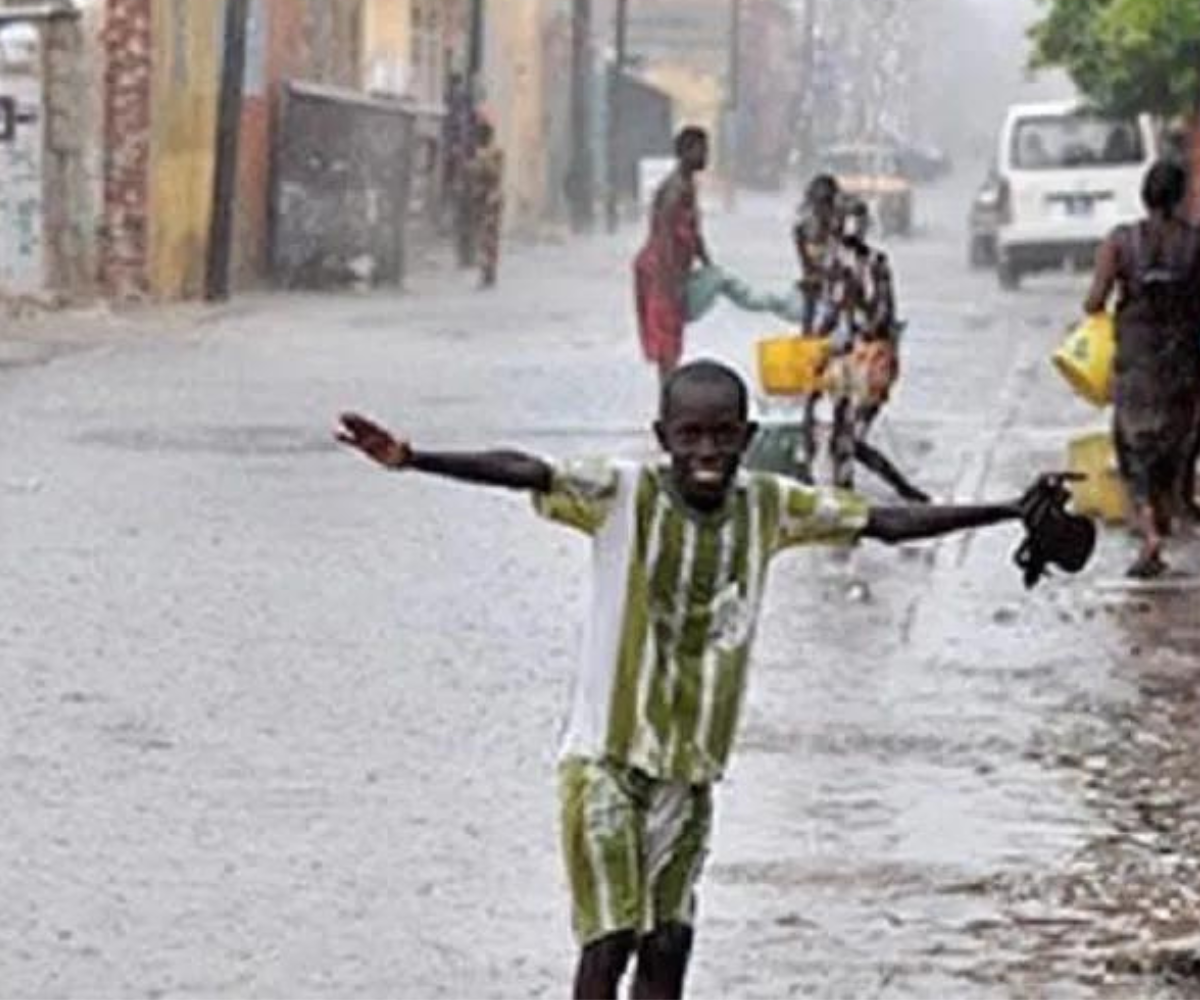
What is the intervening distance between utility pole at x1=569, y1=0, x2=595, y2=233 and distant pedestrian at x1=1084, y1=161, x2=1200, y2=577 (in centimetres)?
4993

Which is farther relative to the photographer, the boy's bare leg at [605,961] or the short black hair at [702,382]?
the boy's bare leg at [605,961]

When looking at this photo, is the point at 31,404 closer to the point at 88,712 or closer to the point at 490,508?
the point at 490,508

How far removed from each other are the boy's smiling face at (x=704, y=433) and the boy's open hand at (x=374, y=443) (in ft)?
1.33

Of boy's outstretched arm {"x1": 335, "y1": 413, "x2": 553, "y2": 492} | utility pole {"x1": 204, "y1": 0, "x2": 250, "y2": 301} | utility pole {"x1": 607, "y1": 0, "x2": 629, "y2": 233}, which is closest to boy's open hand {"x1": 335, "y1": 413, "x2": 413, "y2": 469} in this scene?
boy's outstretched arm {"x1": 335, "y1": 413, "x2": 553, "y2": 492}

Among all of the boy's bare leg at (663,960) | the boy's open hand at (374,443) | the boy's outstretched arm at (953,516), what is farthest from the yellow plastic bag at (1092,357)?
the boy's open hand at (374,443)

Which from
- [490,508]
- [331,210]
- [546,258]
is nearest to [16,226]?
[331,210]

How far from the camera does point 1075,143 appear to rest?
44000mm

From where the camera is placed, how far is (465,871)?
980cm

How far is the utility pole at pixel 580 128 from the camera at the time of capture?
6694 centimetres

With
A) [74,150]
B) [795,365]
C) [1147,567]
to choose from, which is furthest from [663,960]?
[74,150]

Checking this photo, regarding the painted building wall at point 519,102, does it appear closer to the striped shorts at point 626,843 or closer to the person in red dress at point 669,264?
the person in red dress at point 669,264

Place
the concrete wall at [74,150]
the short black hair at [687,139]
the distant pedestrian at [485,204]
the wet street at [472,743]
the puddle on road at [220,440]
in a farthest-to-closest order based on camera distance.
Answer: the distant pedestrian at [485,204] < the concrete wall at [74,150] < the puddle on road at [220,440] < the short black hair at [687,139] < the wet street at [472,743]

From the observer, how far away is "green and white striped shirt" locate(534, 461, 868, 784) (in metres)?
6.99

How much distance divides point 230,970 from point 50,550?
311 inches
